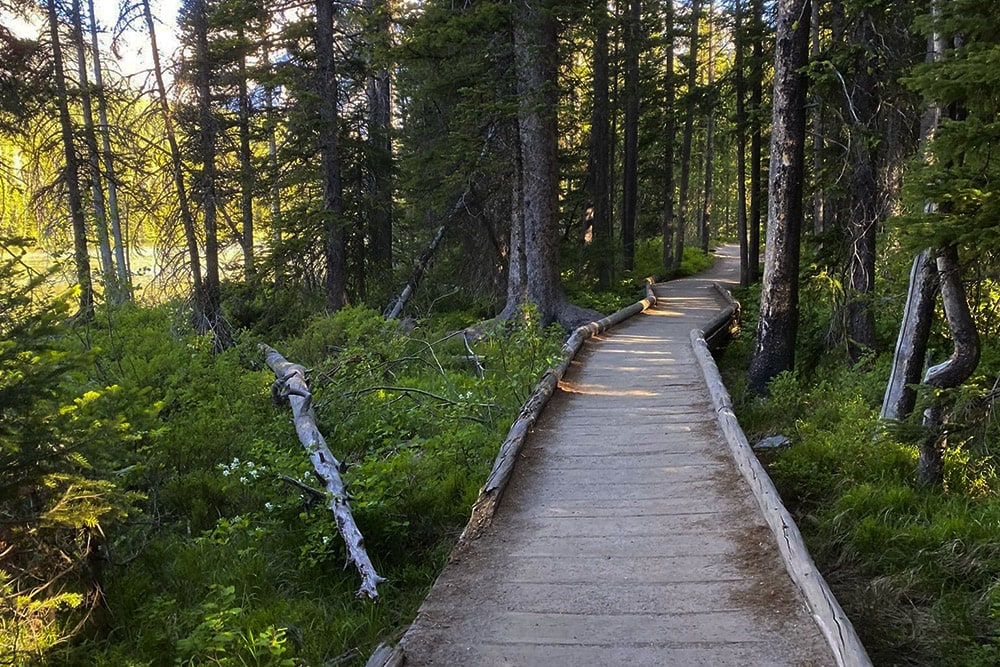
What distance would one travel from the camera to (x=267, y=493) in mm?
6824

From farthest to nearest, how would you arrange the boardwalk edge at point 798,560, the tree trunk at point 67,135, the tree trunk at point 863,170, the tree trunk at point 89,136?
1. the tree trunk at point 89,136
2. the tree trunk at point 67,135
3. the tree trunk at point 863,170
4. the boardwalk edge at point 798,560

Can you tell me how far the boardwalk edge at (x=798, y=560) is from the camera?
322 centimetres

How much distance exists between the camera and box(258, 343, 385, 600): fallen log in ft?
16.1

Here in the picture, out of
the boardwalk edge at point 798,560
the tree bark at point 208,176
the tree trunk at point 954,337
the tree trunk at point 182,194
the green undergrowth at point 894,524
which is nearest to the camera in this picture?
the boardwalk edge at point 798,560

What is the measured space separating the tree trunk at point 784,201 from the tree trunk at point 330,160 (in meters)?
9.03

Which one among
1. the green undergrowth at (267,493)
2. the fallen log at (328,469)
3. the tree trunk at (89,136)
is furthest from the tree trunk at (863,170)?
the tree trunk at (89,136)

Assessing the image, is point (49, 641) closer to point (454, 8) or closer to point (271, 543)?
point (271, 543)

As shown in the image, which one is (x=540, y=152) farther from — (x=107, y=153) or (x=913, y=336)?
(x=107, y=153)

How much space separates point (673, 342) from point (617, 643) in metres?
9.45

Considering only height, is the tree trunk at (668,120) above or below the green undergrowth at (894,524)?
above

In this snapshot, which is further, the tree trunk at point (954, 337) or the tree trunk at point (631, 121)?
the tree trunk at point (631, 121)

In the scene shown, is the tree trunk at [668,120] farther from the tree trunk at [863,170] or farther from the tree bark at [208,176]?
the tree bark at [208,176]

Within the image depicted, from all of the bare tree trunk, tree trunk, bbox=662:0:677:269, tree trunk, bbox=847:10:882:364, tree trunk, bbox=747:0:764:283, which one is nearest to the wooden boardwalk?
tree trunk, bbox=847:10:882:364

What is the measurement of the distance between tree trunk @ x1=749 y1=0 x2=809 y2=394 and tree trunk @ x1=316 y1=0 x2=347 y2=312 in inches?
355
